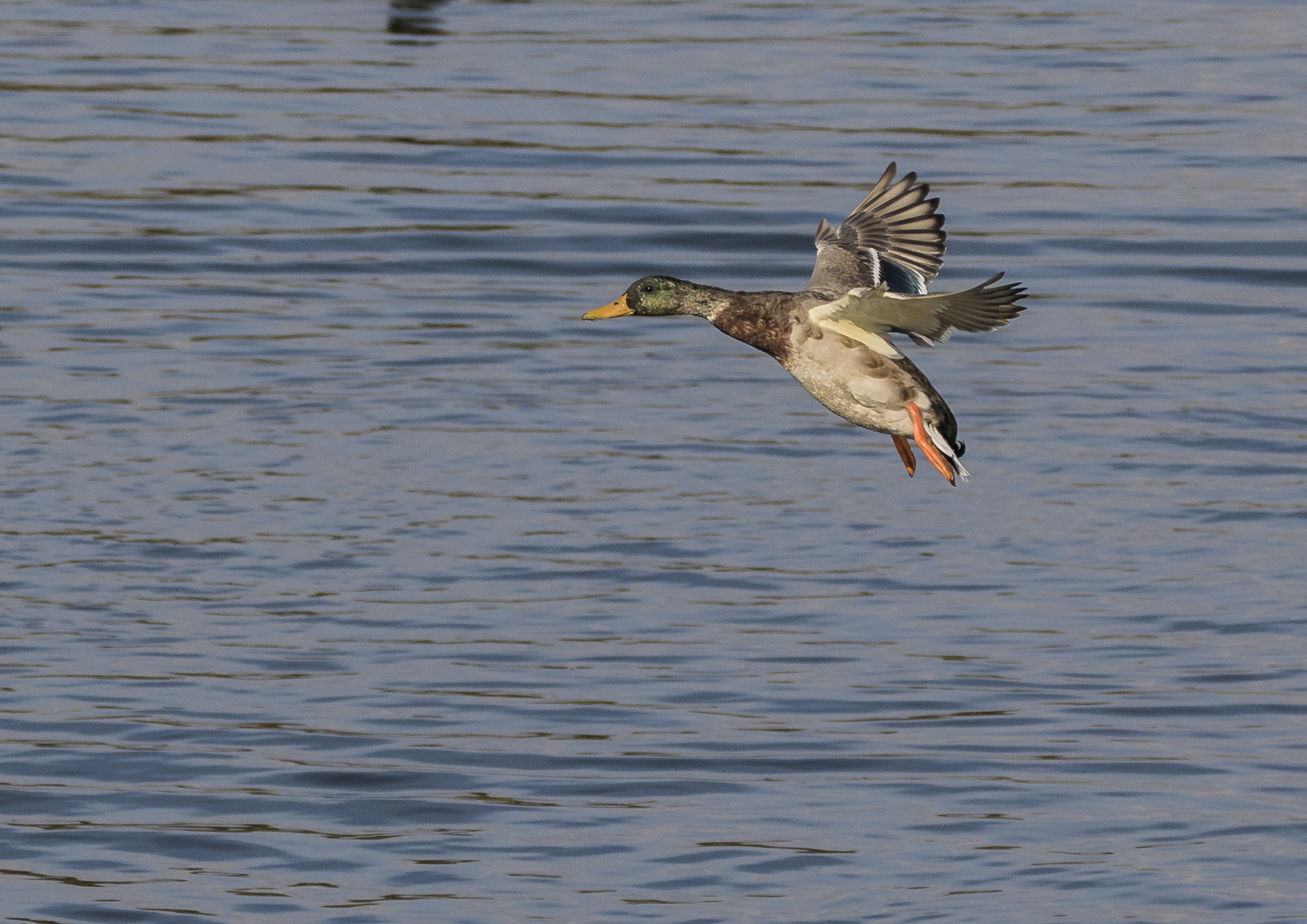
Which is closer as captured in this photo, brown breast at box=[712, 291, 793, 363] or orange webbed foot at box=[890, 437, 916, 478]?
brown breast at box=[712, 291, 793, 363]

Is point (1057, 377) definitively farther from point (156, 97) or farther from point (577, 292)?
point (156, 97)

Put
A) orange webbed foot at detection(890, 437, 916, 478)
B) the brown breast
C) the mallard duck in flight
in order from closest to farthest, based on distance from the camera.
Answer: the mallard duck in flight
the brown breast
orange webbed foot at detection(890, 437, 916, 478)

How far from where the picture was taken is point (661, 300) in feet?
26.5

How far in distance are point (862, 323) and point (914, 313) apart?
0.92 feet

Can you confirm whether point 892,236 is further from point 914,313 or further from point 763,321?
point 914,313

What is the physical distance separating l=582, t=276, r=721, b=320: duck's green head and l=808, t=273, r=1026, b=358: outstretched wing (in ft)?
2.16

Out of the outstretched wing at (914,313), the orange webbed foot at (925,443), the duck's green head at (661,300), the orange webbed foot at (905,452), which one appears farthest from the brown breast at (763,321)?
the orange webbed foot at (905,452)

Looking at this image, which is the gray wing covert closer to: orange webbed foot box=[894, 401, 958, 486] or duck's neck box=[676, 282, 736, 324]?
orange webbed foot box=[894, 401, 958, 486]

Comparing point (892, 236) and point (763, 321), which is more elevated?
point (892, 236)

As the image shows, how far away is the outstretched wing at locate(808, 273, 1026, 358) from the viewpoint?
6859 millimetres

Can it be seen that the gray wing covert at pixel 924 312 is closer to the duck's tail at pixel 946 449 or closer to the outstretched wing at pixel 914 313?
the outstretched wing at pixel 914 313

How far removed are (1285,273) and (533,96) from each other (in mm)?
7098

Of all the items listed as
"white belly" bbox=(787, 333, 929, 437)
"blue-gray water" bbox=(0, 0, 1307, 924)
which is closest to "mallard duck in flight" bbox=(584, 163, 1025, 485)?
"white belly" bbox=(787, 333, 929, 437)

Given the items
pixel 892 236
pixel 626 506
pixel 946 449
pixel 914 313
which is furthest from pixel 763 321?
pixel 626 506
